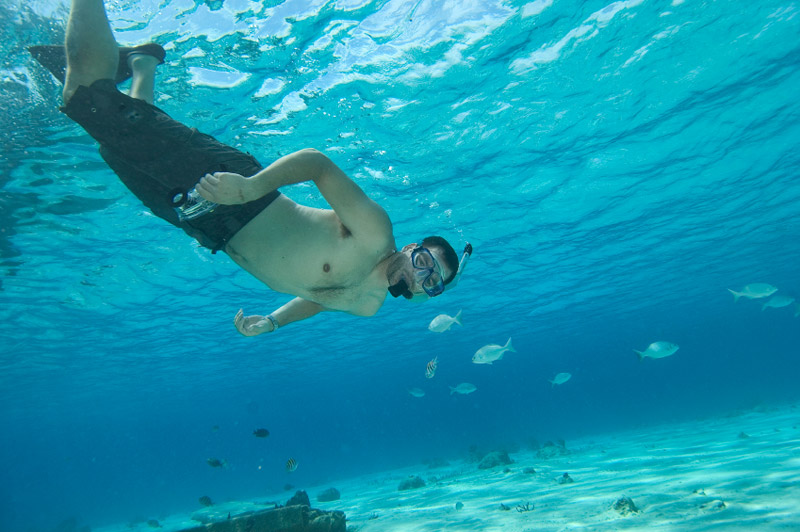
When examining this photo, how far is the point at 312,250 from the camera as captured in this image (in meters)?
3.59

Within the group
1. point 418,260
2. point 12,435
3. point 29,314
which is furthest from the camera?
point 12,435

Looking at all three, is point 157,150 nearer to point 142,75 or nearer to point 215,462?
point 142,75

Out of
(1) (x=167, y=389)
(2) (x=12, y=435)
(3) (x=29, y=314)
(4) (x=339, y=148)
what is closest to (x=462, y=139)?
(4) (x=339, y=148)

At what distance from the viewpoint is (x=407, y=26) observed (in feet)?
30.6

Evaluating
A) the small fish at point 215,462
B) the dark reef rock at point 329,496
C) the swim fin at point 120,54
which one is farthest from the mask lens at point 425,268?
the dark reef rock at point 329,496

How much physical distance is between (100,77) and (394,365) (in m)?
55.8

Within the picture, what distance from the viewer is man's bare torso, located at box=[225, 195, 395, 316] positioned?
3.49 m

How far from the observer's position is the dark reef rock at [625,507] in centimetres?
715

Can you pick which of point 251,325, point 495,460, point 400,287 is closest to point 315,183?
point 400,287

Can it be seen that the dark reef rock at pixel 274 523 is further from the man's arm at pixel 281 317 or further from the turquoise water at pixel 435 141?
the turquoise water at pixel 435 141

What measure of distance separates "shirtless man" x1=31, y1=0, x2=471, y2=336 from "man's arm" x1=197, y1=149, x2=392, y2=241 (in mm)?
11

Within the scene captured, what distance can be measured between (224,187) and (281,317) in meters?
2.35

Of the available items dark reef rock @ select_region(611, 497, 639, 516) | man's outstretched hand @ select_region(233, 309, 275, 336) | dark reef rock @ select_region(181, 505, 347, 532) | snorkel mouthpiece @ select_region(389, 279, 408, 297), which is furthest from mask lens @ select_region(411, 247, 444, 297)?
dark reef rock @ select_region(611, 497, 639, 516)

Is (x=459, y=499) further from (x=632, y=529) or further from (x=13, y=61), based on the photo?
(x=13, y=61)
